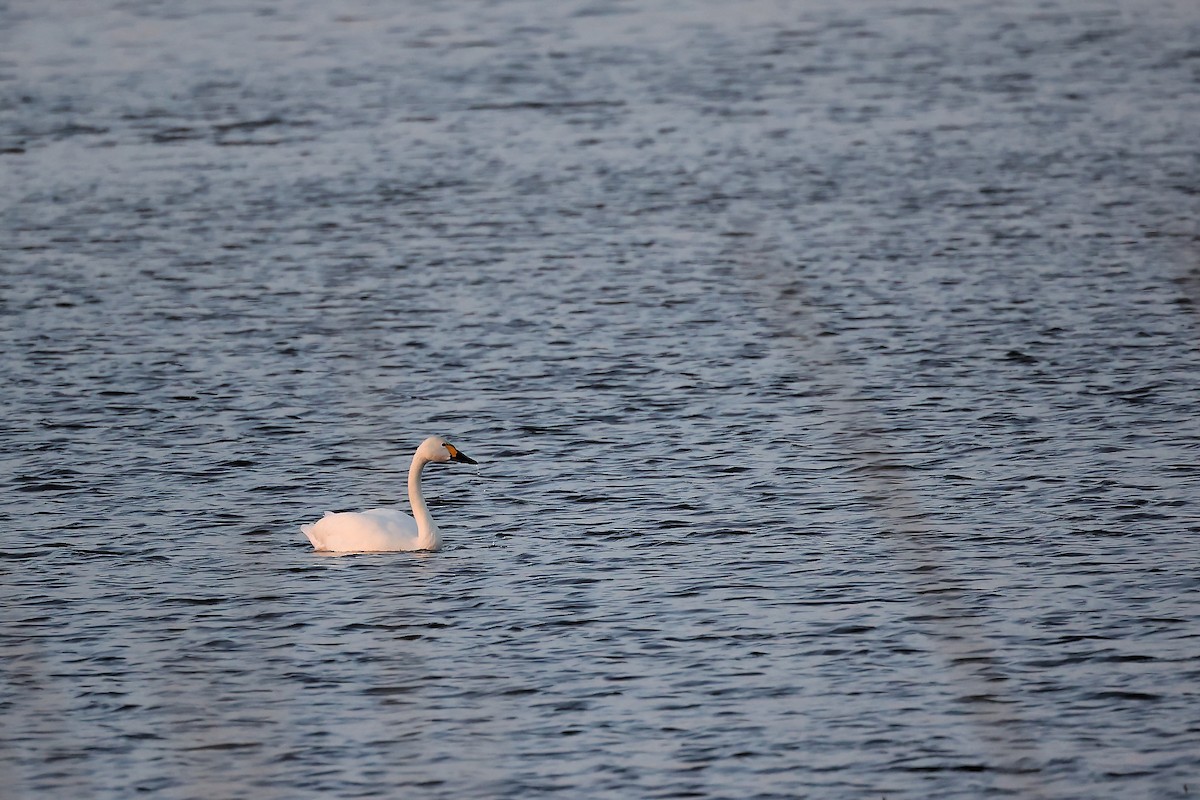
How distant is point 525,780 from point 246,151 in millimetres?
24045

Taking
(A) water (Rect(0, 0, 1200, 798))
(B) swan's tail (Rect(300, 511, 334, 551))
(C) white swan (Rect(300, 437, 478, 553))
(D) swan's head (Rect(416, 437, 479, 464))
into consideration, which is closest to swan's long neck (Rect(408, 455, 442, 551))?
(C) white swan (Rect(300, 437, 478, 553))

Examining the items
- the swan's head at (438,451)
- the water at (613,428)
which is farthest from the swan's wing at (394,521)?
the swan's head at (438,451)

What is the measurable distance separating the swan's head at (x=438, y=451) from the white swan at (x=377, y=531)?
454mm

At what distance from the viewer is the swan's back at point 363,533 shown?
52.2ft

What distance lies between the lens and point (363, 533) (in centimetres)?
1598

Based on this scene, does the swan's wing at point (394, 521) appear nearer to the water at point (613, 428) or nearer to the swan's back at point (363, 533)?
the swan's back at point (363, 533)

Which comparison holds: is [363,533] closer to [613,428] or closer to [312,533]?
[312,533]

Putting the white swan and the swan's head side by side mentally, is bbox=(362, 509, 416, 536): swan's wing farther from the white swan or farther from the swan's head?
the swan's head

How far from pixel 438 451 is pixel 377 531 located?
1.03 m

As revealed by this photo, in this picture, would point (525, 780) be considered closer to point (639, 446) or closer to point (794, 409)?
point (639, 446)

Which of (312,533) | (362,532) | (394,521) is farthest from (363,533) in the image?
(312,533)

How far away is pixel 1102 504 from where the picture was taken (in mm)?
16516

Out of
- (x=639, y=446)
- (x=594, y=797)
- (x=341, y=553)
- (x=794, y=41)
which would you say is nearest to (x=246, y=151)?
(x=794, y=41)

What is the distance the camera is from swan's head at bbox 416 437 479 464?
16.7 metres
